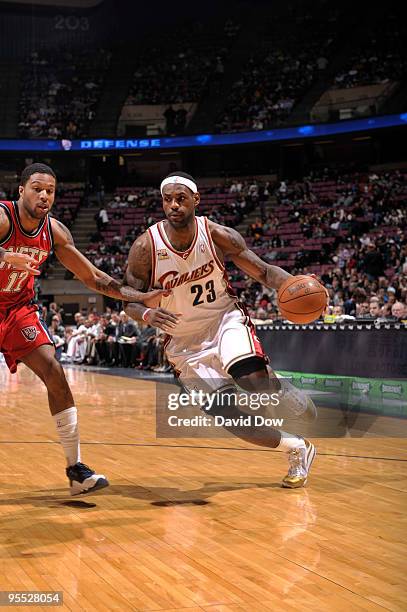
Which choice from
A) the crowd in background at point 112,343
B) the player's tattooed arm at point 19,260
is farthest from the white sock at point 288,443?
the crowd in background at point 112,343

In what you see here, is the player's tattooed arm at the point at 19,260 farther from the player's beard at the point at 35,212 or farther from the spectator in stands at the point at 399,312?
the spectator in stands at the point at 399,312

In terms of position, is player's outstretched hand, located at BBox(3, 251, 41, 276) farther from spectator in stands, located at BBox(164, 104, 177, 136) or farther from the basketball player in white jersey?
spectator in stands, located at BBox(164, 104, 177, 136)

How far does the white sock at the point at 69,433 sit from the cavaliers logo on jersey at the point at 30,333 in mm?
463

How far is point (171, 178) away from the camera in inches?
179

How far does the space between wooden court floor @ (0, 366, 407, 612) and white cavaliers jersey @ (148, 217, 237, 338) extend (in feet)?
3.36

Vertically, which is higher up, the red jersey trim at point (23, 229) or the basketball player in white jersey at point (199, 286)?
the red jersey trim at point (23, 229)

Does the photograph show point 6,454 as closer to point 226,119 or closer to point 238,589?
point 238,589

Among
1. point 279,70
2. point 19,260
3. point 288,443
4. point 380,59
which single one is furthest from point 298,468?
point 279,70

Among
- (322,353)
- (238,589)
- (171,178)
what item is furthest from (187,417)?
(238,589)

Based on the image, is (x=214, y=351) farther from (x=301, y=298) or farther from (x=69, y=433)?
(x=69, y=433)

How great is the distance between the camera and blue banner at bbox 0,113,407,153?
25.5 m

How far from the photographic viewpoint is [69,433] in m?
4.32

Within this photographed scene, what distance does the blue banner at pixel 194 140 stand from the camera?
25.5 m

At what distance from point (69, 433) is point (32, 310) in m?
0.76
